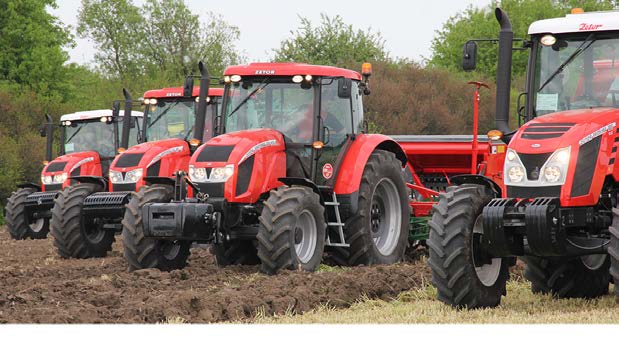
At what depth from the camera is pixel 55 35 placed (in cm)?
4281

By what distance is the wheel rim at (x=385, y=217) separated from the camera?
1391 centimetres

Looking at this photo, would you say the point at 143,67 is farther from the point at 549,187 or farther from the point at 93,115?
the point at 549,187

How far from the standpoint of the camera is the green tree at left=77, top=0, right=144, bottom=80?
173 feet

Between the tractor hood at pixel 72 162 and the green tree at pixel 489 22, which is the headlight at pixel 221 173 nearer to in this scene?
the tractor hood at pixel 72 162

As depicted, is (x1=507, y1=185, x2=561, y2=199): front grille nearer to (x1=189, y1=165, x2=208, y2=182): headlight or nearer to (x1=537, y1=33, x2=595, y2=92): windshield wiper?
(x1=537, y1=33, x2=595, y2=92): windshield wiper

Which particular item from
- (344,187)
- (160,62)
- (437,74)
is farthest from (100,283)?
(160,62)

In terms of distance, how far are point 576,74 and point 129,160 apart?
803 cm

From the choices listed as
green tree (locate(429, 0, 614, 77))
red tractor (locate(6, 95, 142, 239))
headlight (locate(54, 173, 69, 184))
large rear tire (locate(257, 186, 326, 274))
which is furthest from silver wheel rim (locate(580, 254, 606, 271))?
green tree (locate(429, 0, 614, 77))

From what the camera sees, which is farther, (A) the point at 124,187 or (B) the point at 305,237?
(A) the point at 124,187

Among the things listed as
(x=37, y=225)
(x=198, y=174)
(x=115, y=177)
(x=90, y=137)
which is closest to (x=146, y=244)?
(x=198, y=174)

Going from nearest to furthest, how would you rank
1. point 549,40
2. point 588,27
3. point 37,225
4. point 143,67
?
point 588,27 < point 549,40 < point 37,225 < point 143,67

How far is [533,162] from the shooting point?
28.5ft

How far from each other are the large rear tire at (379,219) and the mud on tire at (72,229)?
3.77 meters
